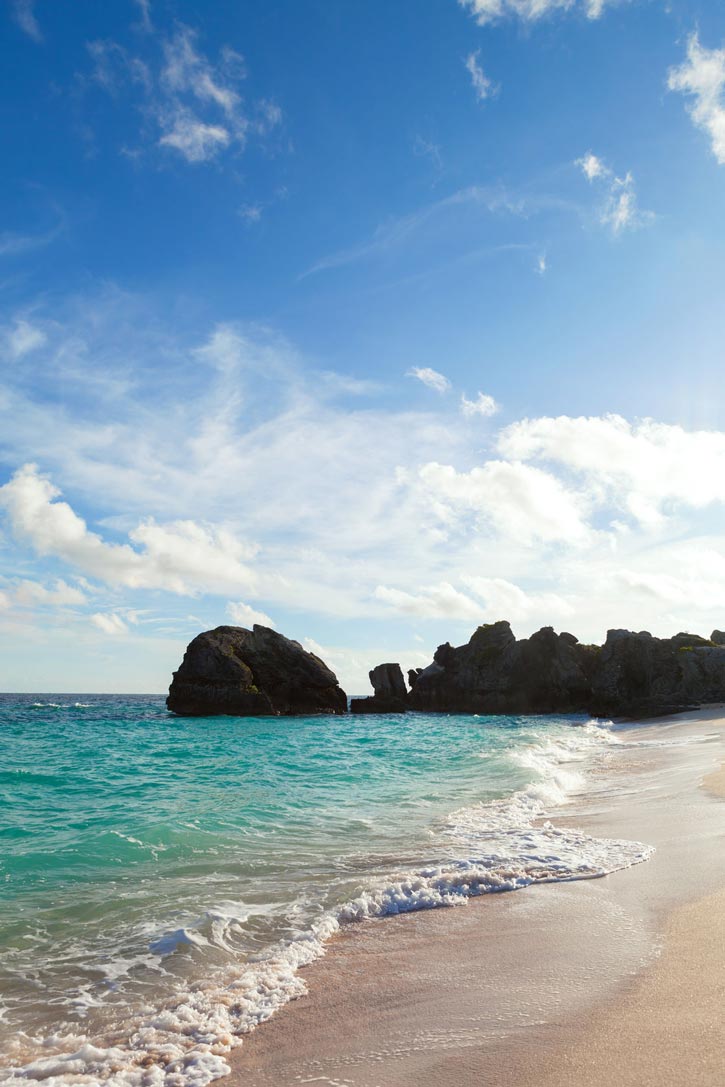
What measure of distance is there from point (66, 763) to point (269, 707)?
140 ft

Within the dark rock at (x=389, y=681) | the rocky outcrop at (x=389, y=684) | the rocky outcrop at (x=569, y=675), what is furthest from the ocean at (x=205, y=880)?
the dark rock at (x=389, y=681)

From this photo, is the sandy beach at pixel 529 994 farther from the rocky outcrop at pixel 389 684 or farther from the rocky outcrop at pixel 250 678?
the rocky outcrop at pixel 389 684

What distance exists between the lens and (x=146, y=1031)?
454 centimetres

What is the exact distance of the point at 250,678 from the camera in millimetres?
64875

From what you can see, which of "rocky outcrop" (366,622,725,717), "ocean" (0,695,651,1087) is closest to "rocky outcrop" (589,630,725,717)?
"rocky outcrop" (366,622,725,717)

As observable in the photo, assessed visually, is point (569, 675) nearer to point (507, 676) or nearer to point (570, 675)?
point (570, 675)

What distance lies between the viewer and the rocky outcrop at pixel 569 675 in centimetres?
5804

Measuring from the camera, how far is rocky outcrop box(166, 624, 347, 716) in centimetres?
6312

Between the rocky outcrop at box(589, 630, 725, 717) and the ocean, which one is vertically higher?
the rocky outcrop at box(589, 630, 725, 717)

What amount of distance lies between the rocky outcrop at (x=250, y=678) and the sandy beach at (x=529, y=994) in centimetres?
5881

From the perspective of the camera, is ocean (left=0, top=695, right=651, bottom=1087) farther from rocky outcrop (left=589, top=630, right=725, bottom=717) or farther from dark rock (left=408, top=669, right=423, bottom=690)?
dark rock (left=408, top=669, right=423, bottom=690)

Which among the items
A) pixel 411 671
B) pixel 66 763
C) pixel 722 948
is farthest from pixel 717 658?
pixel 722 948

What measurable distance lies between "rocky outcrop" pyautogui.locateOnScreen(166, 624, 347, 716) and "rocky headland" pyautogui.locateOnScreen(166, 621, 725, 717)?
10 centimetres

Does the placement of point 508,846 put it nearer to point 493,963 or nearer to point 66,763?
point 493,963
